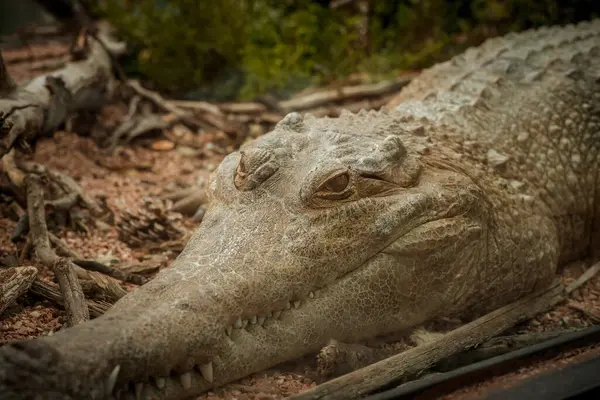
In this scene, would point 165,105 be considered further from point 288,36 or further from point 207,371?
point 207,371

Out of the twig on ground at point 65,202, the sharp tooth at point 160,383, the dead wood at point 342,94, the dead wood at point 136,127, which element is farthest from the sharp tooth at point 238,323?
the dead wood at point 342,94

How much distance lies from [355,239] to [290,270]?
408 mm

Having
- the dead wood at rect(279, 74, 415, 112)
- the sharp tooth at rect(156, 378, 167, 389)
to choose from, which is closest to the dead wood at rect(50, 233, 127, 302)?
the sharp tooth at rect(156, 378, 167, 389)

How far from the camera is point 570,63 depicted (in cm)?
479

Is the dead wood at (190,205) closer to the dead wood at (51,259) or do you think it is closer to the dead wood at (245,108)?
the dead wood at (51,259)

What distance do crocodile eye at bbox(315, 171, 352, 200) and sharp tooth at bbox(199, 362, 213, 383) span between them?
1.01 metres

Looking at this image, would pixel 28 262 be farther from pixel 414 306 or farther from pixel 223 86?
pixel 223 86

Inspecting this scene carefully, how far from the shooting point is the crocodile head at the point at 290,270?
2.29 metres

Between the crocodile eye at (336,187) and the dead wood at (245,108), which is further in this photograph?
the dead wood at (245,108)

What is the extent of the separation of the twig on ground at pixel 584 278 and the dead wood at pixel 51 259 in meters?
2.95

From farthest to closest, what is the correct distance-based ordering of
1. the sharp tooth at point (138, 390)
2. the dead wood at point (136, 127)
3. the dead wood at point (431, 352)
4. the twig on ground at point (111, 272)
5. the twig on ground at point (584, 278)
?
the dead wood at point (136, 127), the twig on ground at point (584, 278), the twig on ground at point (111, 272), the dead wood at point (431, 352), the sharp tooth at point (138, 390)

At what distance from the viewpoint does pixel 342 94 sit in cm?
694

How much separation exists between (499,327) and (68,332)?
88.9 inches

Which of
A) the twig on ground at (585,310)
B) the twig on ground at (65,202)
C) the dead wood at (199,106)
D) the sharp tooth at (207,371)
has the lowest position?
the twig on ground at (585,310)
